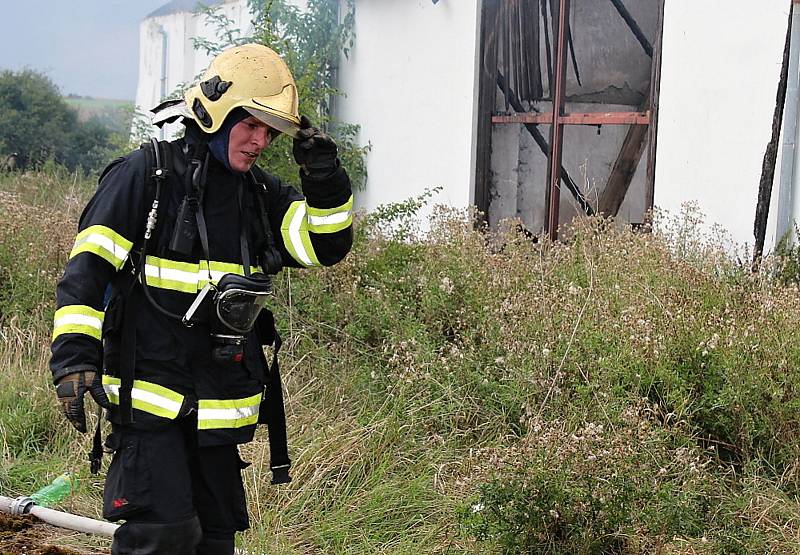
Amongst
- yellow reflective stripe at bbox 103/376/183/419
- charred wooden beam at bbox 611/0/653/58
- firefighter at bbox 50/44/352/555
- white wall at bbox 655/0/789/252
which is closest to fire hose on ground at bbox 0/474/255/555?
firefighter at bbox 50/44/352/555

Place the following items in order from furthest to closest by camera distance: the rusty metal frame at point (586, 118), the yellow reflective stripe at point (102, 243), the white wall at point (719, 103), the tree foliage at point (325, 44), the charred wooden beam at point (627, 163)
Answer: the tree foliage at point (325, 44) → the charred wooden beam at point (627, 163) → the rusty metal frame at point (586, 118) → the white wall at point (719, 103) → the yellow reflective stripe at point (102, 243)

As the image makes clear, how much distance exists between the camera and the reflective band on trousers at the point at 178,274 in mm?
3379

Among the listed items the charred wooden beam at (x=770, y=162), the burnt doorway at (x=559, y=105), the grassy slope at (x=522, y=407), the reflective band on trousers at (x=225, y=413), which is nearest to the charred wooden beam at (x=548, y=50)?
the burnt doorway at (x=559, y=105)

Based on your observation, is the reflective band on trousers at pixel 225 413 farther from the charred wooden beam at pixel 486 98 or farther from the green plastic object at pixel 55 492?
the charred wooden beam at pixel 486 98

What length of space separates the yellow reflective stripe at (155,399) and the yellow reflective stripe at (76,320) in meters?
0.24

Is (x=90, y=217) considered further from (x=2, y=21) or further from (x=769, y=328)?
(x=2, y=21)

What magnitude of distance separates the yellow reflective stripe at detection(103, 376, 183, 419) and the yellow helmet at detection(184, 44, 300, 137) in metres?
0.81

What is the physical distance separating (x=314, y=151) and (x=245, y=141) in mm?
261

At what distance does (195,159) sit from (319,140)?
1.33 feet

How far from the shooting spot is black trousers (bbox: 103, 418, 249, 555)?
10.7ft

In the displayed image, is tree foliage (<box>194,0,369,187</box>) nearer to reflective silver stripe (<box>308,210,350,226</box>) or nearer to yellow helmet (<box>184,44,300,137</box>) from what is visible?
reflective silver stripe (<box>308,210,350,226</box>)

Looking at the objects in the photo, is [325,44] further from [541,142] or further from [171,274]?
[171,274]

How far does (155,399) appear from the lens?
333cm

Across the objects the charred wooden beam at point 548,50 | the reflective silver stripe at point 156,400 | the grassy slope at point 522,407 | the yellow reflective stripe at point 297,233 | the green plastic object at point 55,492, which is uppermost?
the charred wooden beam at point 548,50
